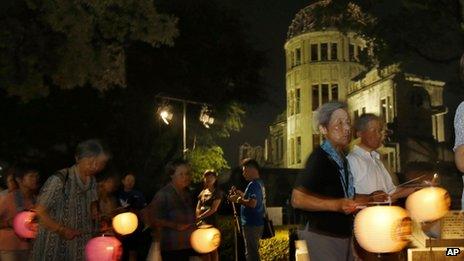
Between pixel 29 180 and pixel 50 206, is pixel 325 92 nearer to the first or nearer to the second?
pixel 29 180

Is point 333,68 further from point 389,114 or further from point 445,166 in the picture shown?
point 445,166

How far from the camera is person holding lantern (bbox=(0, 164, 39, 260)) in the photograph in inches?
313

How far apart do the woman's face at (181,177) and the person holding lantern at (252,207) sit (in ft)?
11.6

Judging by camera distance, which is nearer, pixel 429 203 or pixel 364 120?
pixel 429 203

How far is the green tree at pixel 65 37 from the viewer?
1588 cm

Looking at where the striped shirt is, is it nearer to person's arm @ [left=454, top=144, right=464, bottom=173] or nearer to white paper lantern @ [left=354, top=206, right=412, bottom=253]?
white paper lantern @ [left=354, top=206, right=412, bottom=253]

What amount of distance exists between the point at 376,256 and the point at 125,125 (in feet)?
80.9

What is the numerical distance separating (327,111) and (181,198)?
3.06m

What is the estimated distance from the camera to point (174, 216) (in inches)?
296

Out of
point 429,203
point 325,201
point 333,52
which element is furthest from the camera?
point 333,52

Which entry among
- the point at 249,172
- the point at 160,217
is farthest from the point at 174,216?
the point at 249,172

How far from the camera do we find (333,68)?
59281 mm

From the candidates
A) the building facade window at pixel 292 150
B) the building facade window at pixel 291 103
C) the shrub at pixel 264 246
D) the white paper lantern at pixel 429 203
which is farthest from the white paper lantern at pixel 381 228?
the building facade window at pixel 291 103

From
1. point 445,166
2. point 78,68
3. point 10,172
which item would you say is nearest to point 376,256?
point 10,172
